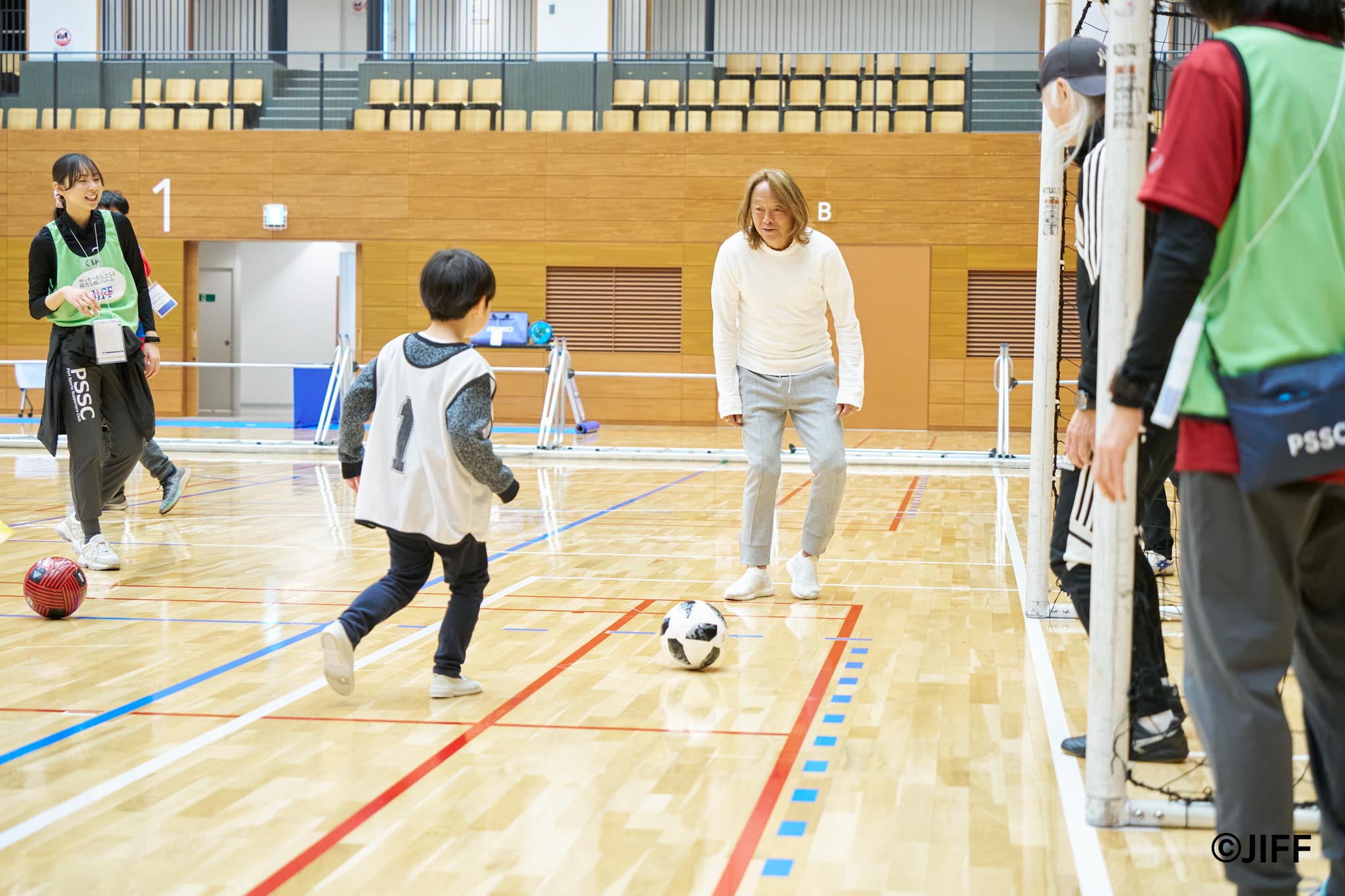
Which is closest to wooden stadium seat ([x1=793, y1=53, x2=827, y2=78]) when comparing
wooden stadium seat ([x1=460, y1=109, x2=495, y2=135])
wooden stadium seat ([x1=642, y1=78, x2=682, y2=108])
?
wooden stadium seat ([x1=642, y1=78, x2=682, y2=108])

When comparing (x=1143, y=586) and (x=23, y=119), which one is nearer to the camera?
(x=1143, y=586)

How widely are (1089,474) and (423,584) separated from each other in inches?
60.2

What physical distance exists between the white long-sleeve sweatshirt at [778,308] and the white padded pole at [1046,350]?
2.04ft

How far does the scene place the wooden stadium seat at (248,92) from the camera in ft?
54.9

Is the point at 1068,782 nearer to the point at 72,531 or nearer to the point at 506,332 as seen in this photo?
the point at 72,531

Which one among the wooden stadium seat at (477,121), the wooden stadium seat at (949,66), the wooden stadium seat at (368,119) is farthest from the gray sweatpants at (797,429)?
the wooden stadium seat at (368,119)

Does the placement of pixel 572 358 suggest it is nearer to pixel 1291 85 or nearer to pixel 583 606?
pixel 583 606

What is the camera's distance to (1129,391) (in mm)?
1635

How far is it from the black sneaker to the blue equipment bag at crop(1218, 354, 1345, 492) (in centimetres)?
122

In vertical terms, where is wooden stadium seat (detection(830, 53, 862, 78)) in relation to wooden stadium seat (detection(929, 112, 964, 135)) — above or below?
above

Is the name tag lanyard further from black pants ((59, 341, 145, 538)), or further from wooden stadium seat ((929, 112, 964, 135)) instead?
wooden stadium seat ((929, 112, 964, 135))

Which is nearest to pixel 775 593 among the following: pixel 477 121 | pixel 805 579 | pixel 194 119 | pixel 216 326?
pixel 805 579

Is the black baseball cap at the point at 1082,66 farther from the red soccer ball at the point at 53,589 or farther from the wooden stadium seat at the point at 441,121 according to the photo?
the wooden stadium seat at the point at 441,121

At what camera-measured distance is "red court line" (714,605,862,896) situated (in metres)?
2.04
